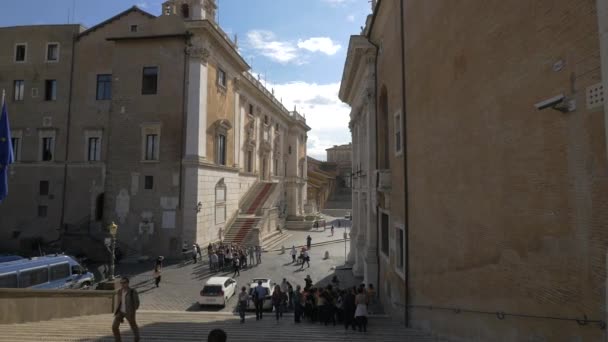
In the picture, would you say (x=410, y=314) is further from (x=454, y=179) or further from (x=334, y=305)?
(x=454, y=179)

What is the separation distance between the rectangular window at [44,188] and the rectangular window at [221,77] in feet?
50.6

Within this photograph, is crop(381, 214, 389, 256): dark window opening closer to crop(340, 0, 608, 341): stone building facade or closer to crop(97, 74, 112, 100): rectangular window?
crop(340, 0, 608, 341): stone building facade

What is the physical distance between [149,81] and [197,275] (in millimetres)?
14041

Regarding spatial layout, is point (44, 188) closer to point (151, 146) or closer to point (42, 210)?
point (42, 210)

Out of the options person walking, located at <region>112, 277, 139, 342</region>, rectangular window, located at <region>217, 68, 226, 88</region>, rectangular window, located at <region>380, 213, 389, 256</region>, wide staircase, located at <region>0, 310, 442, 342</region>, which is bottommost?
wide staircase, located at <region>0, 310, 442, 342</region>

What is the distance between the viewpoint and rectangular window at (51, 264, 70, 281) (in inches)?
642

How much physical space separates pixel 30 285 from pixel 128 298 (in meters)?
10.1

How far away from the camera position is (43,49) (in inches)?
1204

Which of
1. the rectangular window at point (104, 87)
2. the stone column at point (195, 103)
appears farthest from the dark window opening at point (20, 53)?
the stone column at point (195, 103)

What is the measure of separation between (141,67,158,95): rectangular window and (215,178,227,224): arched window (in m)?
8.09

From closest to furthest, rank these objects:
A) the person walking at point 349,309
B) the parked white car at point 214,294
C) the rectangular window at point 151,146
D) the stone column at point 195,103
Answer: the person walking at point 349,309, the parked white car at point 214,294, the stone column at point 195,103, the rectangular window at point 151,146

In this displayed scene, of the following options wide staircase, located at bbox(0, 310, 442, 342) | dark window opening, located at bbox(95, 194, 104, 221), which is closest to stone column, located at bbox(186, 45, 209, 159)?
dark window opening, located at bbox(95, 194, 104, 221)

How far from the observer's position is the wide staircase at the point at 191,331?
8.99 meters

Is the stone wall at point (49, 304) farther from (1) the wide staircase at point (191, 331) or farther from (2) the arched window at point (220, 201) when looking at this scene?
(2) the arched window at point (220, 201)
